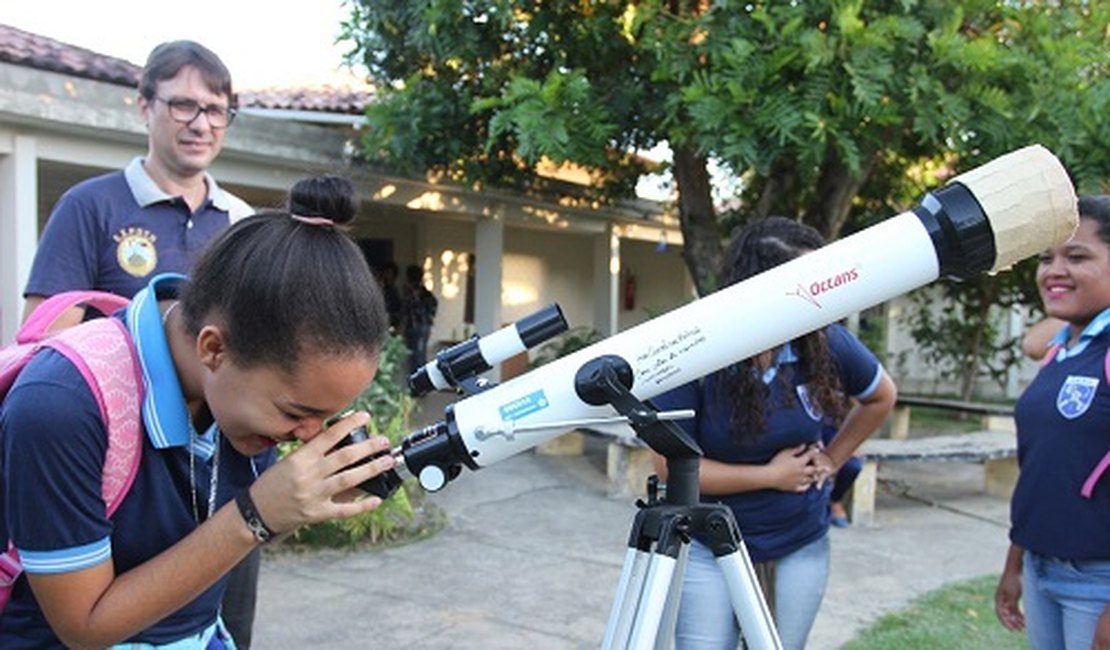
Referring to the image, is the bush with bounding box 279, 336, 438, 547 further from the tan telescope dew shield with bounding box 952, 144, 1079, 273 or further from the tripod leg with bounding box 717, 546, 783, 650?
the tan telescope dew shield with bounding box 952, 144, 1079, 273

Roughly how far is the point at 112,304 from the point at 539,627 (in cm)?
320

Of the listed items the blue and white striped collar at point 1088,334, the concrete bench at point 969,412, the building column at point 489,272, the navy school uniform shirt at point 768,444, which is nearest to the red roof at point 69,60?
the building column at point 489,272

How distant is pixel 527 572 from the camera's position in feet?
17.5

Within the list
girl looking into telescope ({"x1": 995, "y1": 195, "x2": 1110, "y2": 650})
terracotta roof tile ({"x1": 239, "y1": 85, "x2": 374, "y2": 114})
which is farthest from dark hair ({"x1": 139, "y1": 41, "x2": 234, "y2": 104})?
terracotta roof tile ({"x1": 239, "y1": 85, "x2": 374, "y2": 114})

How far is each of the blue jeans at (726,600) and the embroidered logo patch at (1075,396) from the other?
71 cm

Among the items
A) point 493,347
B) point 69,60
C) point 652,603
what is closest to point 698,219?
point 69,60

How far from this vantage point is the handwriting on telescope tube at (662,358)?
1393 millimetres

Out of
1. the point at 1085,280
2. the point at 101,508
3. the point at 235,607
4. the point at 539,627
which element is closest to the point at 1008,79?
the point at 1085,280

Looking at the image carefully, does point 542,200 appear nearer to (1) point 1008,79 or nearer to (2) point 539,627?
(1) point 1008,79

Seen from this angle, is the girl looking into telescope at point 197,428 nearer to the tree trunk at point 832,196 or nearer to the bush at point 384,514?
the bush at point 384,514

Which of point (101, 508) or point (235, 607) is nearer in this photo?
point (101, 508)

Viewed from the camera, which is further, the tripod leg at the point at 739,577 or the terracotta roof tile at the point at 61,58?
the terracotta roof tile at the point at 61,58

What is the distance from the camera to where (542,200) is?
10539 mm

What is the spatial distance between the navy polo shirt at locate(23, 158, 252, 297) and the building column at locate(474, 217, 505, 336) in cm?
751
